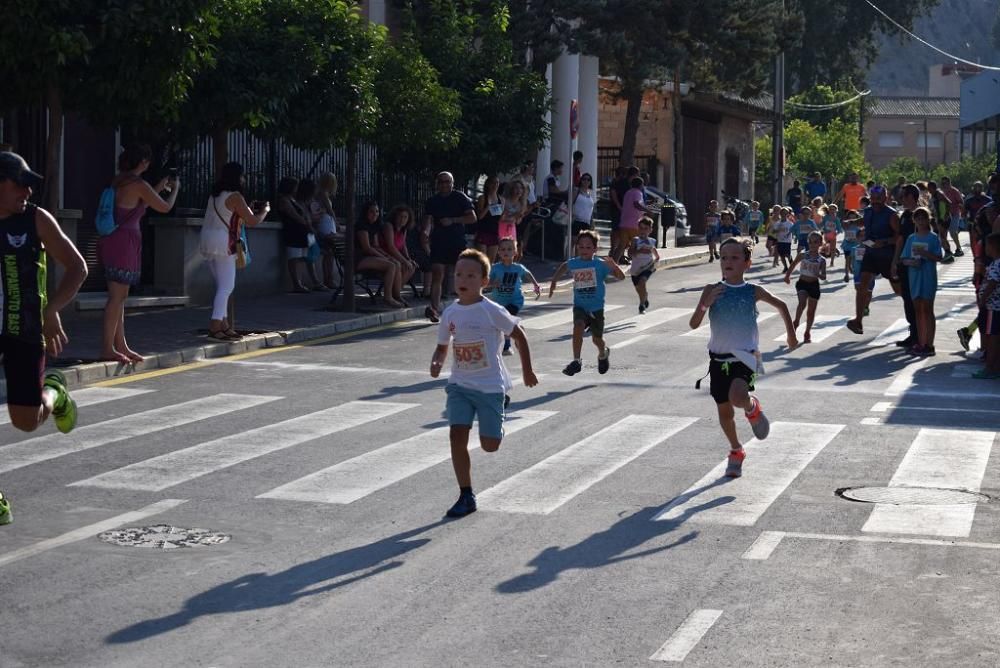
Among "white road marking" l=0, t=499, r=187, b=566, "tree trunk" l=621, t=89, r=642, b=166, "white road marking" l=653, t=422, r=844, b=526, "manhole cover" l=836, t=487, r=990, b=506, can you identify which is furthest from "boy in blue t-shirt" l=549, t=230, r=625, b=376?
"tree trunk" l=621, t=89, r=642, b=166

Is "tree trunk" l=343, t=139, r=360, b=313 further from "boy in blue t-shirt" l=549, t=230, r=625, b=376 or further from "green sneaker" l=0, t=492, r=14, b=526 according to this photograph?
"green sneaker" l=0, t=492, r=14, b=526

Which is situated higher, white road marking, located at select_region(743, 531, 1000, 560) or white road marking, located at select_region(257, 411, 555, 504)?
white road marking, located at select_region(257, 411, 555, 504)

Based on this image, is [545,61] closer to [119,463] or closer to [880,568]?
[119,463]

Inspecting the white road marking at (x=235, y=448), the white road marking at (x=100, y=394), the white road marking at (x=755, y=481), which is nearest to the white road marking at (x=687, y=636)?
the white road marking at (x=755, y=481)

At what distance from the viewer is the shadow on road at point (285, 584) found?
6605 mm

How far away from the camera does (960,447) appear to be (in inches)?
458

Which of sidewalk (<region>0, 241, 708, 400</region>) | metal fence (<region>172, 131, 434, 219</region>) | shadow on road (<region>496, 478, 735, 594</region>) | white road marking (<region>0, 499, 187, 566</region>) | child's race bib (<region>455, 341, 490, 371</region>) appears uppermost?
metal fence (<region>172, 131, 434, 219</region>)

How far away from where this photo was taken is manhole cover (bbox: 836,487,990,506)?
31.1 feet

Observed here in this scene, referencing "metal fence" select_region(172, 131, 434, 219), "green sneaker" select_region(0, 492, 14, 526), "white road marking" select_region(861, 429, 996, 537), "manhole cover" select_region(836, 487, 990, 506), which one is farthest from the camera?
"metal fence" select_region(172, 131, 434, 219)

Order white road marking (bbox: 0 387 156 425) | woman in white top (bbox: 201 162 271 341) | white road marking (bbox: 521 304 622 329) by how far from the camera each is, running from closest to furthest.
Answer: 1. white road marking (bbox: 0 387 156 425)
2. woman in white top (bbox: 201 162 271 341)
3. white road marking (bbox: 521 304 622 329)

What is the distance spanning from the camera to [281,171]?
2609 cm

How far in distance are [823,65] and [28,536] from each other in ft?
261

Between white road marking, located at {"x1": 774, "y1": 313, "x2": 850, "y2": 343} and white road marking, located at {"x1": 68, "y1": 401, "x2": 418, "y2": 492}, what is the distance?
7.77 meters

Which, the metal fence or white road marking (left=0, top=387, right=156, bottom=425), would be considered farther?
the metal fence
